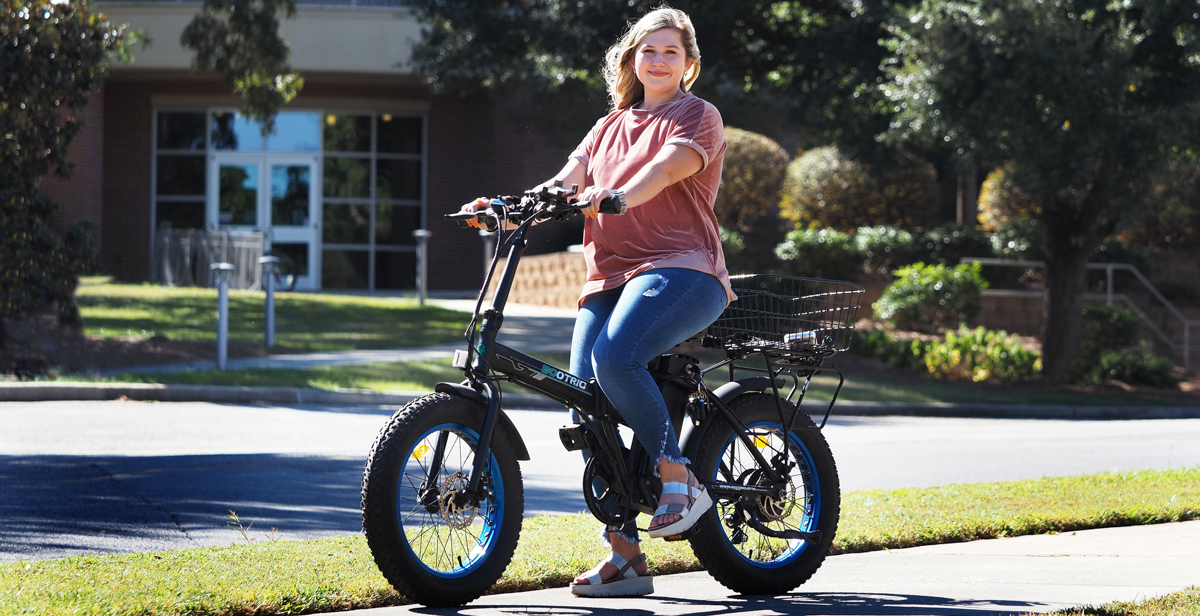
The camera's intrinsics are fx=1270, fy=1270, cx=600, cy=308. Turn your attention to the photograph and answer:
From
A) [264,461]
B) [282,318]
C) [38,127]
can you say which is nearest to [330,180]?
[282,318]

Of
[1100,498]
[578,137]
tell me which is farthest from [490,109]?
[1100,498]

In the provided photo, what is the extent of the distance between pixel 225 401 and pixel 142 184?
18094mm

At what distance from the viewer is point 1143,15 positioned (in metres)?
14.2

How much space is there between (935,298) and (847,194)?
15.6 feet

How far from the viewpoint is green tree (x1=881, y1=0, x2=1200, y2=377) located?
13773 millimetres

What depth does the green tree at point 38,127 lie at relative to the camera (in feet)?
40.4

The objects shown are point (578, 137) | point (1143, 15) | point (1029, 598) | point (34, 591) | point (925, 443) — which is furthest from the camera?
point (578, 137)

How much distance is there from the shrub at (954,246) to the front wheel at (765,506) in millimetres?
17254

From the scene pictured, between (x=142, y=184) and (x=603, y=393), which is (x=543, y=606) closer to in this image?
(x=603, y=393)

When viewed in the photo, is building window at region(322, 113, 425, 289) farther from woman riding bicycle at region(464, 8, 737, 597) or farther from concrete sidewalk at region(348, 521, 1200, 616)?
woman riding bicycle at region(464, 8, 737, 597)

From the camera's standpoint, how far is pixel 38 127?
42.0 ft

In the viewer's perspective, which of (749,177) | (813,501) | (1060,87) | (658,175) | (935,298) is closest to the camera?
(658,175)

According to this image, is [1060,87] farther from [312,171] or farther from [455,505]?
[312,171]

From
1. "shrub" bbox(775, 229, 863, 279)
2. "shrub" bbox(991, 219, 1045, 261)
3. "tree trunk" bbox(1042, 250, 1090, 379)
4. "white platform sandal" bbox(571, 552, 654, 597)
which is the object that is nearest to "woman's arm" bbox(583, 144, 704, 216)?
"white platform sandal" bbox(571, 552, 654, 597)
